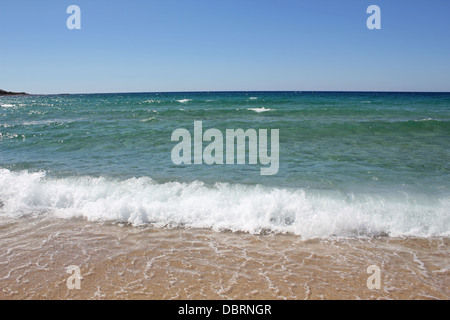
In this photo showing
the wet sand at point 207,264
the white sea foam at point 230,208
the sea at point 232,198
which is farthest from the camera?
the white sea foam at point 230,208

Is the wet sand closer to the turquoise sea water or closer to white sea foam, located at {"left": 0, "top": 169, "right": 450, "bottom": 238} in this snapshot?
white sea foam, located at {"left": 0, "top": 169, "right": 450, "bottom": 238}

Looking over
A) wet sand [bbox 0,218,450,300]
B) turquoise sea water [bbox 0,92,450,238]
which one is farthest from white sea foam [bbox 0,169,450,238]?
wet sand [bbox 0,218,450,300]

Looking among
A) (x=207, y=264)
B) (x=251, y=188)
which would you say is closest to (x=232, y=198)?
(x=251, y=188)

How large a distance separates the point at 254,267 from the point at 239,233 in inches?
45.3

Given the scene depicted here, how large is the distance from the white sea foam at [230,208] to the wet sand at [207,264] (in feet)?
1.15

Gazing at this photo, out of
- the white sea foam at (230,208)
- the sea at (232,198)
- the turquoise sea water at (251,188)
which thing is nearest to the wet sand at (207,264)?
the sea at (232,198)

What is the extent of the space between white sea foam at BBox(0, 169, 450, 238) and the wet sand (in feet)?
1.15

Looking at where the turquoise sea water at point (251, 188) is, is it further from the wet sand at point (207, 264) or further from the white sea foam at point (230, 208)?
the wet sand at point (207, 264)

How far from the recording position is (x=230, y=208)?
588 centimetres

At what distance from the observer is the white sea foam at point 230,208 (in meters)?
5.23

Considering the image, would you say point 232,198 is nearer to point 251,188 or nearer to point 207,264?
point 251,188

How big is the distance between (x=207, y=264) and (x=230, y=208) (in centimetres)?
185
